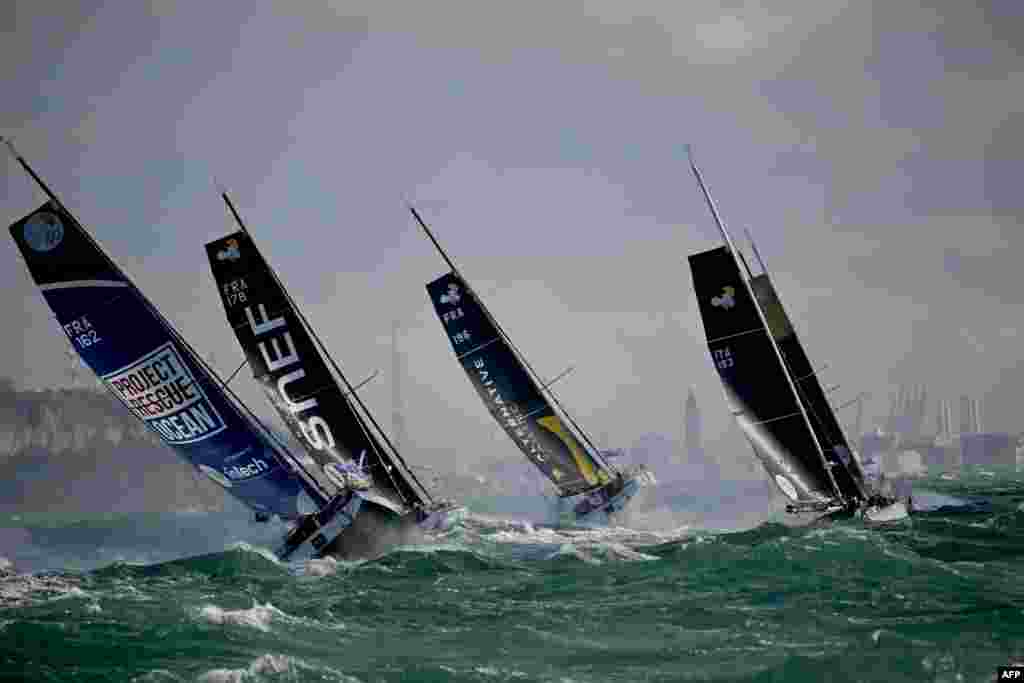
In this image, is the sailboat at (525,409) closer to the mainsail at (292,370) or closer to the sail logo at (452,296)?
the sail logo at (452,296)

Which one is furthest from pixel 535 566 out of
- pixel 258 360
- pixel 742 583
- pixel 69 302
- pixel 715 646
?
pixel 69 302

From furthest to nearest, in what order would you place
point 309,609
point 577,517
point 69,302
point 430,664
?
point 577,517 < point 69,302 < point 309,609 < point 430,664

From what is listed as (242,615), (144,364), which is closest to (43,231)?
(144,364)

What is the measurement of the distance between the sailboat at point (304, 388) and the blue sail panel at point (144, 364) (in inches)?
79.0

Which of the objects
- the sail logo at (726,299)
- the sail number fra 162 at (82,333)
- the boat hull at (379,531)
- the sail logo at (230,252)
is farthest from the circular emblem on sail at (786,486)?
the sail number fra 162 at (82,333)

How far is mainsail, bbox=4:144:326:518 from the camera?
30.3 metres

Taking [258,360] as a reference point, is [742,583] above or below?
below

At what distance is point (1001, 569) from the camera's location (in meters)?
26.0

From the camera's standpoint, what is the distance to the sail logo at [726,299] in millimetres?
33375

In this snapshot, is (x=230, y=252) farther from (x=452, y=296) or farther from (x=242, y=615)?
(x=242, y=615)

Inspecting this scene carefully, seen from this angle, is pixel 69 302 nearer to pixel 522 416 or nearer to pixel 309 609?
pixel 309 609

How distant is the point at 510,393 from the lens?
Result: 4459 cm

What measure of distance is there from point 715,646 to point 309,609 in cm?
900

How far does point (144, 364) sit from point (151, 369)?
24 cm
